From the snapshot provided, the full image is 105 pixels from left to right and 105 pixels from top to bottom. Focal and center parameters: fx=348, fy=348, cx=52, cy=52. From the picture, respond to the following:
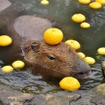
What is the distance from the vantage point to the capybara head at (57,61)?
650 cm

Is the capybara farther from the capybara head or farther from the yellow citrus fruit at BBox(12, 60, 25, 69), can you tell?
the yellow citrus fruit at BBox(12, 60, 25, 69)

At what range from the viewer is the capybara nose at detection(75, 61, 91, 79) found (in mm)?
Answer: 6441

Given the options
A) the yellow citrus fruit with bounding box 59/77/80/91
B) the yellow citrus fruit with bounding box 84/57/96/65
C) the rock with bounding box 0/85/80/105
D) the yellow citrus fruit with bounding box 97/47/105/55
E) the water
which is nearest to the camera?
the rock with bounding box 0/85/80/105

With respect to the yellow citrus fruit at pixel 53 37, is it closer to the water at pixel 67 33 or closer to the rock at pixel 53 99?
the water at pixel 67 33

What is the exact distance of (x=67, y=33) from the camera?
7.93 m

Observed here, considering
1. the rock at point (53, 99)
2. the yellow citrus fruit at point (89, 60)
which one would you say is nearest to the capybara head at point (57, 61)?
the yellow citrus fruit at point (89, 60)

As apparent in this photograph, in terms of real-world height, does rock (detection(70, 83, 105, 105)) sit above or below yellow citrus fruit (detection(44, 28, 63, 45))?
below

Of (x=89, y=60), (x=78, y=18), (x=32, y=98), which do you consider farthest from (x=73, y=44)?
(x=32, y=98)

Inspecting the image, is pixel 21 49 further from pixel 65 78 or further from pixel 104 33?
pixel 104 33

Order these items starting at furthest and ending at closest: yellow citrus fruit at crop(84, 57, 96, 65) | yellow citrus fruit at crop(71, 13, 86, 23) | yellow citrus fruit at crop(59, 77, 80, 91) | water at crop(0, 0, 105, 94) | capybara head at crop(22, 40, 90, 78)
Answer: yellow citrus fruit at crop(71, 13, 86, 23) < yellow citrus fruit at crop(84, 57, 96, 65) < capybara head at crop(22, 40, 90, 78) < water at crop(0, 0, 105, 94) < yellow citrus fruit at crop(59, 77, 80, 91)

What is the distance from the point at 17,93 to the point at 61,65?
3.71 feet

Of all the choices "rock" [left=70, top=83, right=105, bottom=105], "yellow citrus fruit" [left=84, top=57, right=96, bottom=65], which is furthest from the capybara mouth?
"rock" [left=70, top=83, right=105, bottom=105]

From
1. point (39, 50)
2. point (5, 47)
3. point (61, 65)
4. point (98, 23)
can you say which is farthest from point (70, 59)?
point (98, 23)

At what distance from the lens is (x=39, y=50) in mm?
6773
